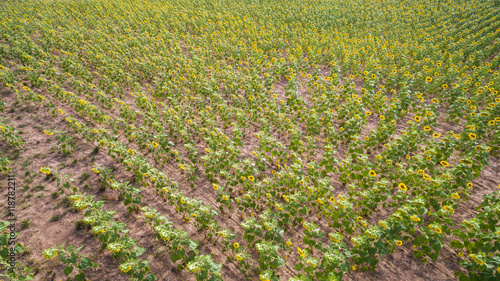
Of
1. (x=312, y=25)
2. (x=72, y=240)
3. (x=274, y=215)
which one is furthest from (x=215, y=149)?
(x=312, y=25)

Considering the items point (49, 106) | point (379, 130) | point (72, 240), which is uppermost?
point (379, 130)

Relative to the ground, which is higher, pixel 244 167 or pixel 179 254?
pixel 244 167

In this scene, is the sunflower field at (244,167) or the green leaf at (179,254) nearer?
the green leaf at (179,254)

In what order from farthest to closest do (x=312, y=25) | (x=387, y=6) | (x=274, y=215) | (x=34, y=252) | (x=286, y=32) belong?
(x=387, y=6) → (x=312, y=25) → (x=286, y=32) → (x=274, y=215) → (x=34, y=252)

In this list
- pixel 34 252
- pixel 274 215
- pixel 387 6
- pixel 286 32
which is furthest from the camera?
pixel 387 6

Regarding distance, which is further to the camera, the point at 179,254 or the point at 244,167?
the point at 244,167

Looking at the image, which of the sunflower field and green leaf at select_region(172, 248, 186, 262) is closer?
green leaf at select_region(172, 248, 186, 262)

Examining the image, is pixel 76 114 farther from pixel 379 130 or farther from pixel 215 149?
pixel 379 130

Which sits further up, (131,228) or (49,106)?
(49,106)
